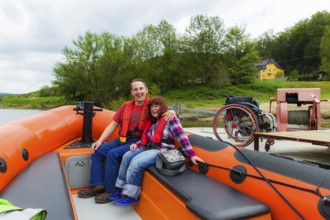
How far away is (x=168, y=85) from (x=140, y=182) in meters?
24.7

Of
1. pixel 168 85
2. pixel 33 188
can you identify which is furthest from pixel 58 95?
pixel 33 188

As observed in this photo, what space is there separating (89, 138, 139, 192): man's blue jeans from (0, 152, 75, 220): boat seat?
42 cm

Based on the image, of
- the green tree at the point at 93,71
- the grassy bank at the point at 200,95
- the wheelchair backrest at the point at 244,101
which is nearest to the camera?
the wheelchair backrest at the point at 244,101

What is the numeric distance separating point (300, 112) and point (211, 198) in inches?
112

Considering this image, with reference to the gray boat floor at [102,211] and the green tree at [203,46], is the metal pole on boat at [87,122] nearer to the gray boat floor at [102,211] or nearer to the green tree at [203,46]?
the gray boat floor at [102,211]

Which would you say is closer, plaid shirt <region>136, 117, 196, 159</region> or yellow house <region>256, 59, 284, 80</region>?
plaid shirt <region>136, 117, 196, 159</region>

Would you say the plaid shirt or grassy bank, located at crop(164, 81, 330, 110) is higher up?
grassy bank, located at crop(164, 81, 330, 110)

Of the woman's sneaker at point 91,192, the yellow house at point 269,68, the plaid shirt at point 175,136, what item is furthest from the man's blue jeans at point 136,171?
the yellow house at point 269,68

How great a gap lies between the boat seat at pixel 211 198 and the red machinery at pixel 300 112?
2141mm

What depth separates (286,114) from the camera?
3.60m

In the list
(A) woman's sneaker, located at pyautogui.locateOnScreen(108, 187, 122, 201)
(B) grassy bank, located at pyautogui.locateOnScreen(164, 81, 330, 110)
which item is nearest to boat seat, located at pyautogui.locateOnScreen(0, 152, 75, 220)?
(A) woman's sneaker, located at pyautogui.locateOnScreen(108, 187, 122, 201)

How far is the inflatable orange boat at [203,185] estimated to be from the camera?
53.2 inches

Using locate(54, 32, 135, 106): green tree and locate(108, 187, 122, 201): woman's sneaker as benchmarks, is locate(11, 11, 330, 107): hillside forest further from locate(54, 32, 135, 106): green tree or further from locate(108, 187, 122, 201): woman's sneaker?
locate(108, 187, 122, 201): woman's sneaker

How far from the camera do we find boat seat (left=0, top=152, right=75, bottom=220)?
4.37 feet
